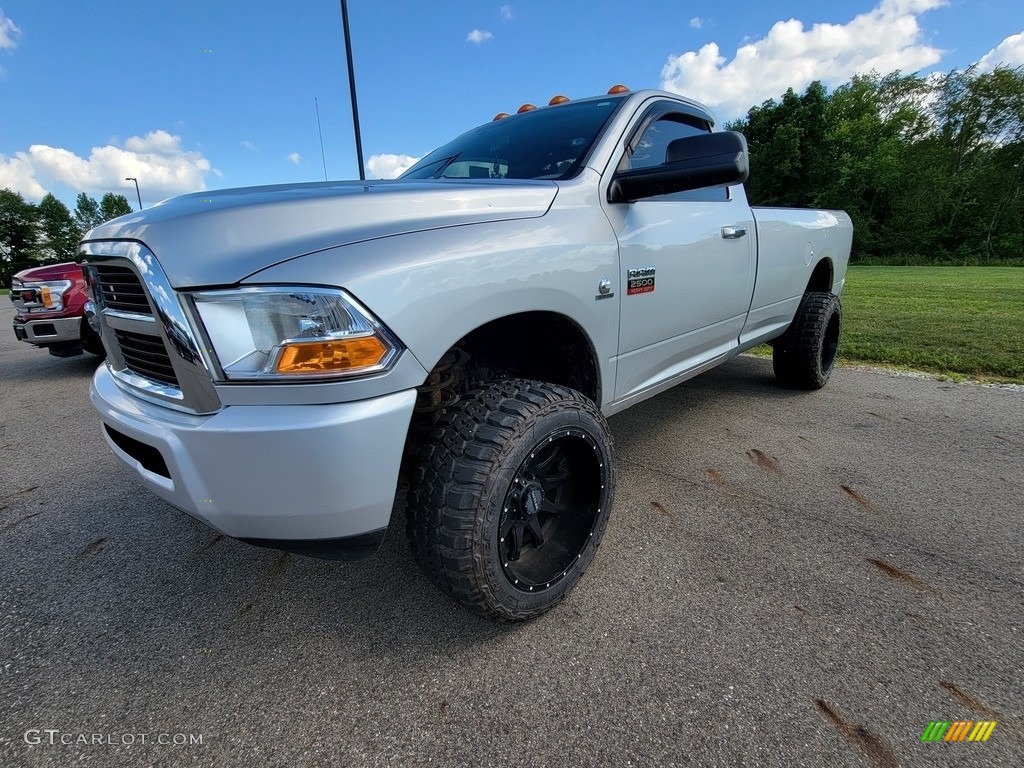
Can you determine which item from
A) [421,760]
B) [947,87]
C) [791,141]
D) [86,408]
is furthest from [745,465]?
[947,87]

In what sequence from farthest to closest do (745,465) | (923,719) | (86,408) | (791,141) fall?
(791,141)
(86,408)
(745,465)
(923,719)

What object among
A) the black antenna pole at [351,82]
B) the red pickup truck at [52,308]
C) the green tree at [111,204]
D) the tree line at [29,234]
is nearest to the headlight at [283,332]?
the red pickup truck at [52,308]

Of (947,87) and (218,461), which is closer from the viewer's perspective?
(218,461)

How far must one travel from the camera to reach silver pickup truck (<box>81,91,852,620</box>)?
126 centimetres

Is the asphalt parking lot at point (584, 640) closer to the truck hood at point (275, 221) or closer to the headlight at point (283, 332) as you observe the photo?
the headlight at point (283, 332)

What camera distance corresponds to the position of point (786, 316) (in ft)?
12.3

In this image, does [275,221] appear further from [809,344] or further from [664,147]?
[809,344]

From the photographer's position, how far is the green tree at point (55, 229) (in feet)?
201

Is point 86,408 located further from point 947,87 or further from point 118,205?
point 118,205

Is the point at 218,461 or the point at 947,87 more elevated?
the point at 947,87

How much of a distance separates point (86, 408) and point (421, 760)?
4.64 metres

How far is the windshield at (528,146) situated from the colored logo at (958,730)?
196 centimetres

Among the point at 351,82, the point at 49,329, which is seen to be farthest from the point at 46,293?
the point at 351,82

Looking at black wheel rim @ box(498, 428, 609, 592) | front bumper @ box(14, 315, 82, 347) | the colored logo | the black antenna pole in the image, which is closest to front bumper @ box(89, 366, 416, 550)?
black wheel rim @ box(498, 428, 609, 592)
